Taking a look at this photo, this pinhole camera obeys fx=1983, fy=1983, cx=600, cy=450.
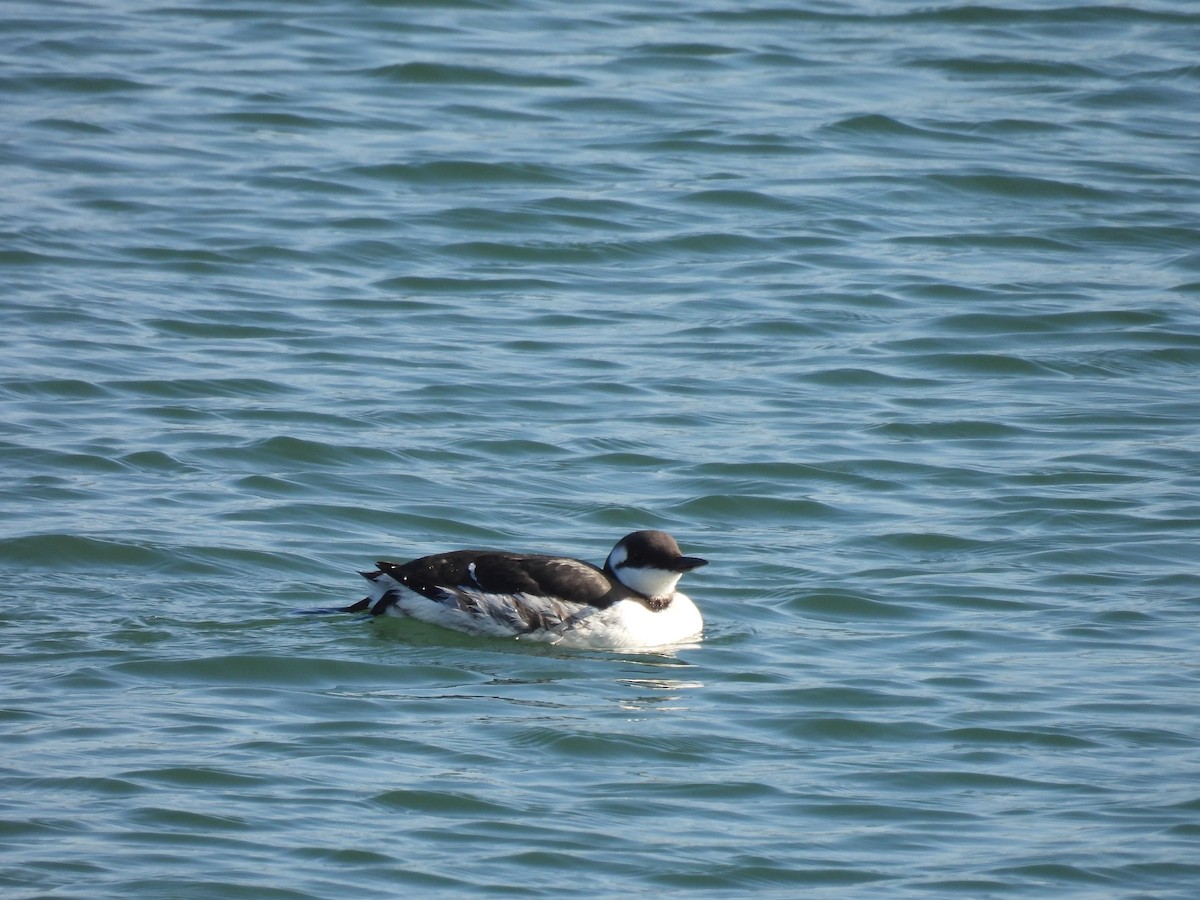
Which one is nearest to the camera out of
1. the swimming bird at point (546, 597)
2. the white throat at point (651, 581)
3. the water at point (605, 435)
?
the water at point (605, 435)

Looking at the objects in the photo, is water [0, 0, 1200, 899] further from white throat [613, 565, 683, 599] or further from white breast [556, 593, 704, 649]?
white throat [613, 565, 683, 599]

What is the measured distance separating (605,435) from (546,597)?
2.85 metres

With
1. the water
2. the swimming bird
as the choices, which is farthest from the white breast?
the water

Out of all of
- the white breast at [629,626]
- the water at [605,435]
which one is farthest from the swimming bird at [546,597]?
the water at [605,435]

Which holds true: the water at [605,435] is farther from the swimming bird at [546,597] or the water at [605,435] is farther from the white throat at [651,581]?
the white throat at [651,581]

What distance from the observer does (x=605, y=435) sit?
12.3m

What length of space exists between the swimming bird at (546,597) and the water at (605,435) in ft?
0.53

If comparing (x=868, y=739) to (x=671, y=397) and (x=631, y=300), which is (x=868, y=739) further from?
(x=631, y=300)

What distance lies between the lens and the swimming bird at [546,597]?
9.57 meters

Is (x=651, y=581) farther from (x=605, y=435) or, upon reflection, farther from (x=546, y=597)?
(x=605, y=435)

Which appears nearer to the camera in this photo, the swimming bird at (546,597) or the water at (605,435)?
the water at (605,435)

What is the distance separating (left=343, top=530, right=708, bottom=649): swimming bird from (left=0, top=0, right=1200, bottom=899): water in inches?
6.4

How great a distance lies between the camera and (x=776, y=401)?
13180 millimetres

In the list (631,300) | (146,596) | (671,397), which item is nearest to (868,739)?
(146,596)
